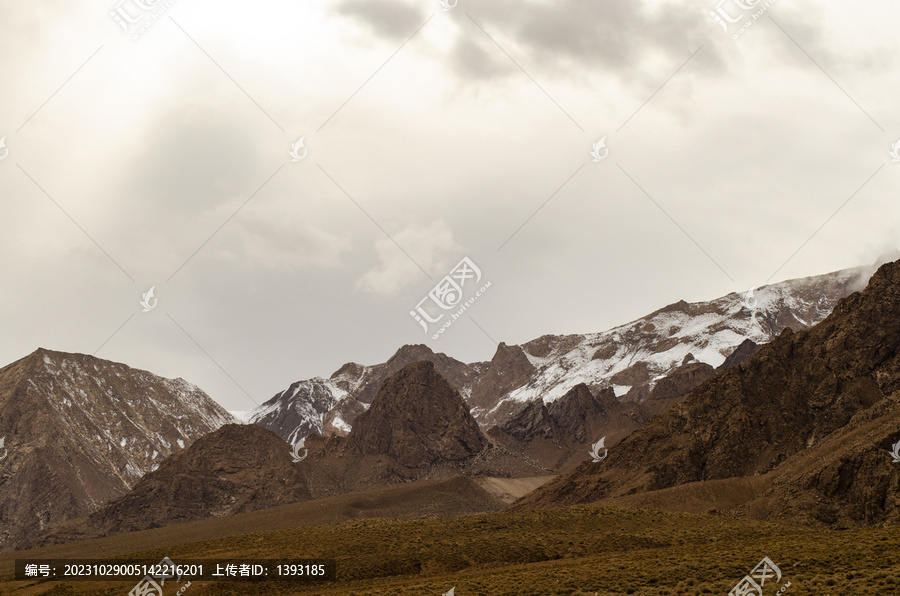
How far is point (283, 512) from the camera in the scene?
164750mm

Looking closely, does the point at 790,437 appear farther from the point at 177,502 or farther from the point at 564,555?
the point at 177,502

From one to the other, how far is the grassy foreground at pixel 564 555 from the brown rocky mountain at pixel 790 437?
13.6 meters

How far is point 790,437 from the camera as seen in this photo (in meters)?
118

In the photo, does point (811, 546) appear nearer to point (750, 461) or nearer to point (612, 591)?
point (612, 591)

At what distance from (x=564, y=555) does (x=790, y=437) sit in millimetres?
62299

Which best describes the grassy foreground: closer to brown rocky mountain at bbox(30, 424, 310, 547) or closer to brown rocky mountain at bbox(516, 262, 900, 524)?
brown rocky mountain at bbox(516, 262, 900, 524)

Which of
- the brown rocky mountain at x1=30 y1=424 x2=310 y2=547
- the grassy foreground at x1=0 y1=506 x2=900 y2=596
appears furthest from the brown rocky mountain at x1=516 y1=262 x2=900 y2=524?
the brown rocky mountain at x1=30 y1=424 x2=310 y2=547

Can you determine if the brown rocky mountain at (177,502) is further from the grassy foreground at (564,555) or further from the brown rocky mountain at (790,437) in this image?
the grassy foreground at (564,555)

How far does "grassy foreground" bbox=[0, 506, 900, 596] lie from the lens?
4888cm

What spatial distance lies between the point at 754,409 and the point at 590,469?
1203 inches

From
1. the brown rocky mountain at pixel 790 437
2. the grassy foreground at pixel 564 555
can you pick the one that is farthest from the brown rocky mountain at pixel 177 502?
the grassy foreground at pixel 564 555

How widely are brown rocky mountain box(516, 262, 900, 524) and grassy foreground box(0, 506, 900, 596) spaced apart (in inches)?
536

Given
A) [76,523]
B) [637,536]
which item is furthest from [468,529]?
[76,523]

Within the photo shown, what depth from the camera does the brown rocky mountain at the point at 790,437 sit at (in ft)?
284
